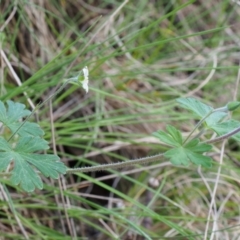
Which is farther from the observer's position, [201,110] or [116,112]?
[116,112]

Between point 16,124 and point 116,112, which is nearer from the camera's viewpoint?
point 16,124

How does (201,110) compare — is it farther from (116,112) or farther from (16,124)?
(116,112)

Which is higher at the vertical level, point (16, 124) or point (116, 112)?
point (16, 124)

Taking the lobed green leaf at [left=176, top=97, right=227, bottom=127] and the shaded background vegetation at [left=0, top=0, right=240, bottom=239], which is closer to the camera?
the lobed green leaf at [left=176, top=97, right=227, bottom=127]

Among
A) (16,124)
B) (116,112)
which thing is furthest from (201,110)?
(116,112)

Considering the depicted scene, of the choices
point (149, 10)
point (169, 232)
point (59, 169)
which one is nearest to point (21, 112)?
point (59, 169)

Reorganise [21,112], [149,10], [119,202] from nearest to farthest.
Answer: [21,112]
[119,202]
[149,10]

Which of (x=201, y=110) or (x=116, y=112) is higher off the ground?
(x=201, y=110)

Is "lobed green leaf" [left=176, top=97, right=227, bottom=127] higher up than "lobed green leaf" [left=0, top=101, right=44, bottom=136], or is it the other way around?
"lobed green leaf" [left=0, top=101, right=44, bottom=136]

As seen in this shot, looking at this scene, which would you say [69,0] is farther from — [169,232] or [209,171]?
[169,232]
